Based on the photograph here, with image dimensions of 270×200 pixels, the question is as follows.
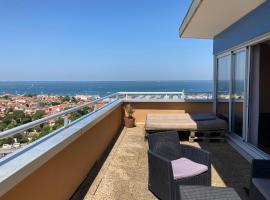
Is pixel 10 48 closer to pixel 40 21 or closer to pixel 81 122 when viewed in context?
pixel 40 21

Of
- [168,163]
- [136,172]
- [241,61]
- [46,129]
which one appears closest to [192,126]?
[241,61]

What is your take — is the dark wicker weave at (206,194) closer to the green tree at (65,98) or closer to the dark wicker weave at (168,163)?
the dark wicker weave at (168,163)

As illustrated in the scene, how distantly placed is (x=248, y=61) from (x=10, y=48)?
4452cm

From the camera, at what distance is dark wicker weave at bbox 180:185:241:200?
2.44 m

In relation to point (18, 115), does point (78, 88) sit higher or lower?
lower

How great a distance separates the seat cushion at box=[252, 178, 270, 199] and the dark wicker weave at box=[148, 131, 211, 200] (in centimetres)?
57

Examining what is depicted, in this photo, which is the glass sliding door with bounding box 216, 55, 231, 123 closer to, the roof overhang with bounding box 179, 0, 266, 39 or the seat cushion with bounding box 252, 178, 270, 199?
the roof overhang with bounding box 179, 0, 266, 39

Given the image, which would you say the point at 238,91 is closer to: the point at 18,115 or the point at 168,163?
the point at 168,163

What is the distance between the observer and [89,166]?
15.0ft

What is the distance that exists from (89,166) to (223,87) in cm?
410

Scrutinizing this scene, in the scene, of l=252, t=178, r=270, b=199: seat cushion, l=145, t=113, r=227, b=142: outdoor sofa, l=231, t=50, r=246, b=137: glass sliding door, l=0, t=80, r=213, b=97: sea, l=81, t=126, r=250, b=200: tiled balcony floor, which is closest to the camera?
l=252, t=178, r=270, b=199: seat cushion

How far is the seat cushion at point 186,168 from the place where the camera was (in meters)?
3.26

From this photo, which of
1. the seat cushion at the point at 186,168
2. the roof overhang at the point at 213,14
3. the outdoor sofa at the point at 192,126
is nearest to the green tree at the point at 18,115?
the seat cushion at the point at 186,168

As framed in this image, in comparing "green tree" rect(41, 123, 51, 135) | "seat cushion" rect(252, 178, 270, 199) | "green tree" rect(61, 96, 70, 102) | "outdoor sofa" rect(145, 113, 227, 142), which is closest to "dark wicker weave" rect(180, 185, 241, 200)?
"seat cushion" rect(252, 178, 270, 199)
